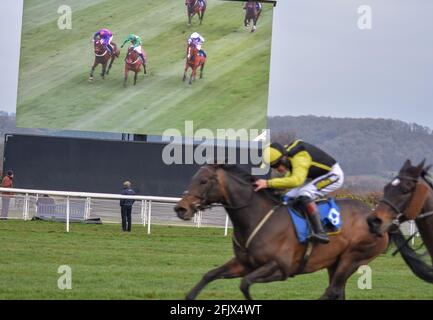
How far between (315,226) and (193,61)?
1600 centimetres

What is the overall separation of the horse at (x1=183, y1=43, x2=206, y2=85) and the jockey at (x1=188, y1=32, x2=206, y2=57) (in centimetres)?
6

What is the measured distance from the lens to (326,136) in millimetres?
46438

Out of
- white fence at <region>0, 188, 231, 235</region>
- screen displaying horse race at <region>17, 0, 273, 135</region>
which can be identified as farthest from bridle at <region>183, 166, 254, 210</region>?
screen displaying horse race at <region>17, 0, 273, 135</region>

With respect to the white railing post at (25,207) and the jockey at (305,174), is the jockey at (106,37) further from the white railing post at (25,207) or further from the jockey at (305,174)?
the jockey at (305,174)

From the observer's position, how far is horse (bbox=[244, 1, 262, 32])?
24609 mm

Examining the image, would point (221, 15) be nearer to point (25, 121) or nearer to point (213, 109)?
point (213, 109)

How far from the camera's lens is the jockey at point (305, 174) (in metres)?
8.99

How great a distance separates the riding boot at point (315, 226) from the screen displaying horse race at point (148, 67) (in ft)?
51.4

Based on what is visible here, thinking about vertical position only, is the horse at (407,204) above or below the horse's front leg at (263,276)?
above

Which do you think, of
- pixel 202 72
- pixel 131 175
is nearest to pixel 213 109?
pixel 202 72

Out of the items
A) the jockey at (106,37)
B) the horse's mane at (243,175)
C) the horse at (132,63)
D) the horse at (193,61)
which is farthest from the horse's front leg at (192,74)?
the horse's mane at (243,175)

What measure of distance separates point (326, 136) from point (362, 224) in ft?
122

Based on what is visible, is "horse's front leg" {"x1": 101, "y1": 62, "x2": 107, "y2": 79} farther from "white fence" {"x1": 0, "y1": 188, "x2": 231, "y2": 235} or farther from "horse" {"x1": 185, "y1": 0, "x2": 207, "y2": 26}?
"white fence" {"x1": 0, "y1": 188, "x2": 231, "y2": 235}

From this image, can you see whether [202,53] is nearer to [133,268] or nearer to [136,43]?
[136,43]
